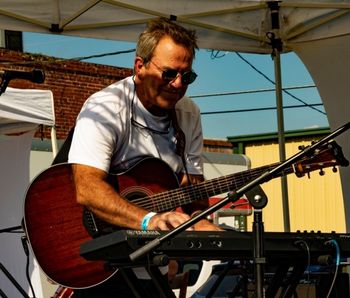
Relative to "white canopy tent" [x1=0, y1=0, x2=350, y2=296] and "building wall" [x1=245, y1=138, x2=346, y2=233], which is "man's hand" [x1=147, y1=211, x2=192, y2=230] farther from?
"building wall" [x1=245, y1=138, x2=346, y2=233]

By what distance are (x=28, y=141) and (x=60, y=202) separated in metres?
4.77

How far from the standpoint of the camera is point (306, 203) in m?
20.2

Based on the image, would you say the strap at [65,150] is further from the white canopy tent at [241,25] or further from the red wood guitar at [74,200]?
the white canopy tent at [241,25]

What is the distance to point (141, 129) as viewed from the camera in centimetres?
357

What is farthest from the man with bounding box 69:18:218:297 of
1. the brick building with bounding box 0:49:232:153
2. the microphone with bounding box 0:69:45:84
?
the brick building with bounding box 0:49:232:153

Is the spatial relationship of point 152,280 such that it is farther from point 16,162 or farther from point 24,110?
point 16,162

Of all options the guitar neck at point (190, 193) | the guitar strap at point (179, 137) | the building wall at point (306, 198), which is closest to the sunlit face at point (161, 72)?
the guitar strap at point (179, 137)

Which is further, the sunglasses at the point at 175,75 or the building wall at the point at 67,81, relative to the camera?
the building wall at the point at 67,81

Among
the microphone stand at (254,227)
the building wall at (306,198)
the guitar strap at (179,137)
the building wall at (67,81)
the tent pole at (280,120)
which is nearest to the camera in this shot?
the microphone stand at (254,227)

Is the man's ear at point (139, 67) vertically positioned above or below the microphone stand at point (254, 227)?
above

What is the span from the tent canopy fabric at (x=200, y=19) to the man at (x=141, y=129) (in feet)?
8.95

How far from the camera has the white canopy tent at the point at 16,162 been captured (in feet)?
26.8

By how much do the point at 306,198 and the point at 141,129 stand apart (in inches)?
675

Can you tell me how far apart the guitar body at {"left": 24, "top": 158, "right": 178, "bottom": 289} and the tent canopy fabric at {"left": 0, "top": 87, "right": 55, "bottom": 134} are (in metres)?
4.01
